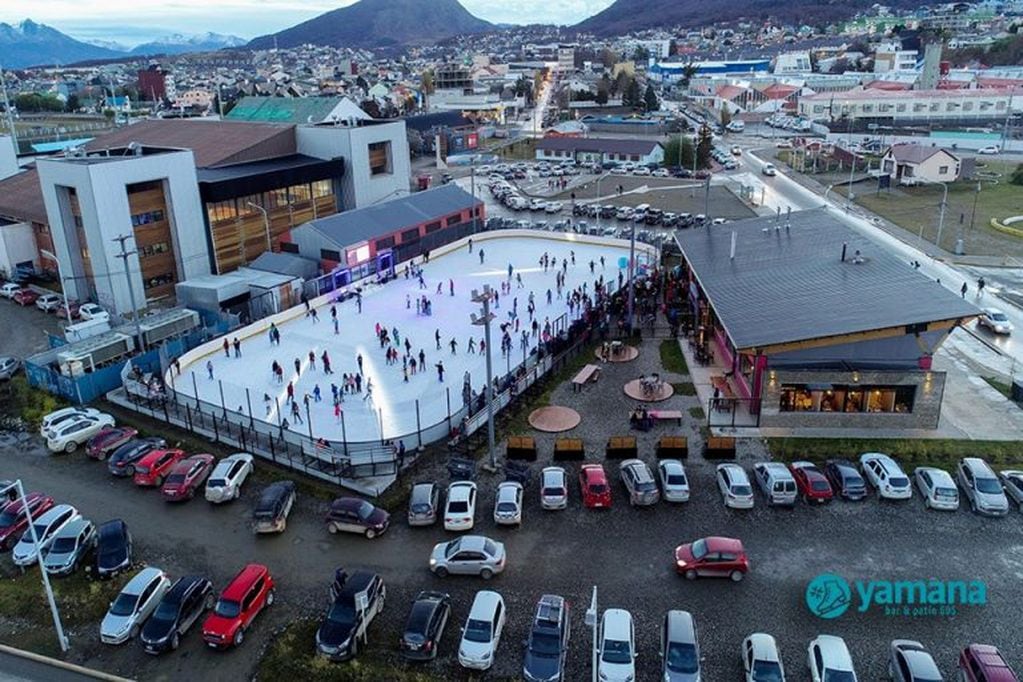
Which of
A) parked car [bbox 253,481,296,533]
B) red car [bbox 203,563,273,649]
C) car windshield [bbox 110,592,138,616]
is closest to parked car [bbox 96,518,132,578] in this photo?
car windshield [bbox 110,592,138,616]

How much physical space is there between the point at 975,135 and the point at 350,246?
8437 cm

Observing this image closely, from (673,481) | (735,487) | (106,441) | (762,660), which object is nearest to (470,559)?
(673,481)

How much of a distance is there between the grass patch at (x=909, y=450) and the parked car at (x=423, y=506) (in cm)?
1017

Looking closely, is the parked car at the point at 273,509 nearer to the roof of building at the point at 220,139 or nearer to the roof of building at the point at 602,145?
the roof of building at the point at 220,139

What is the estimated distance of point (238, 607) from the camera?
1487cm

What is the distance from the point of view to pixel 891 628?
14.9 metres

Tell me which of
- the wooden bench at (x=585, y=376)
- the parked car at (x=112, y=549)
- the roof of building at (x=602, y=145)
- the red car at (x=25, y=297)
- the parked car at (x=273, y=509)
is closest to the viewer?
the parked car at (x=112, y=549)

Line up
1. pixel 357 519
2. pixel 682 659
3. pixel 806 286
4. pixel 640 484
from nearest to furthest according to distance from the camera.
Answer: pixel 682 659, pixel 357 519, pixel 640 484, pixel 806 286

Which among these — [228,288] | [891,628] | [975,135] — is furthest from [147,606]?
[975,135]

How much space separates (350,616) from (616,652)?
17.5ft

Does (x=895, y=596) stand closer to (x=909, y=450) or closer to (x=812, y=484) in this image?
(x=812, y=484)

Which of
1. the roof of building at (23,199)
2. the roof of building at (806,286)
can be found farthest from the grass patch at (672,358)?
the roof of building at (23,199)

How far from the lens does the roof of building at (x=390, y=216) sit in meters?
41.0

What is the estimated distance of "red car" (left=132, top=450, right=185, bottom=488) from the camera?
2061cm
